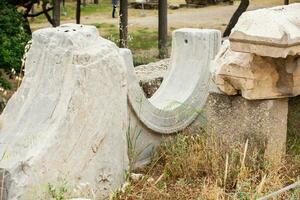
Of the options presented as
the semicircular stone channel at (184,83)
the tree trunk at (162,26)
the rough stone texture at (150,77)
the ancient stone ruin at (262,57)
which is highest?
the ancient stone ruin at (262,57)

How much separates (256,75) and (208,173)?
2.79 feet

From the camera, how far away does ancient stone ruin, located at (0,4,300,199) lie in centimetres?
490

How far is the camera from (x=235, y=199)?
15.8 ft

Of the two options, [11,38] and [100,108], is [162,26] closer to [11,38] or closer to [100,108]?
[11,38]

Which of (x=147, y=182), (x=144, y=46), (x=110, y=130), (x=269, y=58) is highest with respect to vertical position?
(x=269, y=58)

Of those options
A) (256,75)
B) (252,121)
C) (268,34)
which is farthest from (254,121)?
(268,34)

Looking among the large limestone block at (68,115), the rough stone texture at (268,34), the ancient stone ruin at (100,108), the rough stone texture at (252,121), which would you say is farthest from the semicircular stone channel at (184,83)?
the rough stone texture at (268,34)

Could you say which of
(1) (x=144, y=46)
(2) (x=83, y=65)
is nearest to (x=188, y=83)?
(2) (x=83, y=65)

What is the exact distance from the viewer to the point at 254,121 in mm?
5859

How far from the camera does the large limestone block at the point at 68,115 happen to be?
15.9 feet

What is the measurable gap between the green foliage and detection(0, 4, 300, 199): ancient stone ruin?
418 cm

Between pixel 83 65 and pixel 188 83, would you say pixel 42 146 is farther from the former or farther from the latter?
pixel 188 83

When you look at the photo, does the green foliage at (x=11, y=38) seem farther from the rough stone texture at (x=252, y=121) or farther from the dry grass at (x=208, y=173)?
the rough stone texture at (x=252, y=121)

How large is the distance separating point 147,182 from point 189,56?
5.92ft
